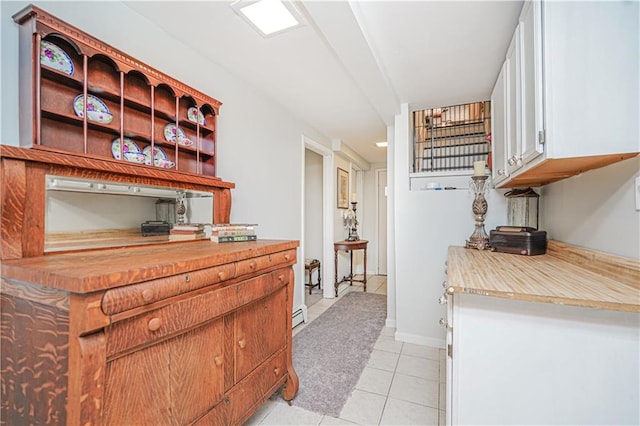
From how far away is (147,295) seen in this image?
914mm

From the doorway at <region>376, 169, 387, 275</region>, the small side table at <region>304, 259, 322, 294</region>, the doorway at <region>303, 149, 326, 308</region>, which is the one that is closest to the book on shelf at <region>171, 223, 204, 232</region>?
the small side table at <region>304, 259, 322, 294</region>

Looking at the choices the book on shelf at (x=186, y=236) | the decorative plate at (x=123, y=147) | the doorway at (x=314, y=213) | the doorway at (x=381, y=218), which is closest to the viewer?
the decorative plate at (x=123, y=147)

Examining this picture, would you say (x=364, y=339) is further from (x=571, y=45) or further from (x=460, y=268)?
(x=571, y=45)

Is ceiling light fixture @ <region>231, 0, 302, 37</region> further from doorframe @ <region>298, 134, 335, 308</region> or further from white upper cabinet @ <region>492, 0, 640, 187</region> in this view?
doorframe @ <region>298, 134, 335, 308</region>

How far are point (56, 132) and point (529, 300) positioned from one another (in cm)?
195

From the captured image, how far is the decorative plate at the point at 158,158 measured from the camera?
1557 millimetres

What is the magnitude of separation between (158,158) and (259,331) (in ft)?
3.58

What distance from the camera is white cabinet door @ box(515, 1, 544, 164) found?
1.15 meters

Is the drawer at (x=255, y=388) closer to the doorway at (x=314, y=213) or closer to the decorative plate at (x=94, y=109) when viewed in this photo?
the decorative plate at (x=94, y=109)

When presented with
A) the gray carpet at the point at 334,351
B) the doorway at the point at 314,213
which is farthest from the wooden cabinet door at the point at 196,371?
the doorway at the point at 314,213

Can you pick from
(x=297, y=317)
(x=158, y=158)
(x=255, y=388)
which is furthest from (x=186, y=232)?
(x=297, y=317)

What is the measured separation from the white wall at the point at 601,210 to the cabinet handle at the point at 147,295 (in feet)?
5.64

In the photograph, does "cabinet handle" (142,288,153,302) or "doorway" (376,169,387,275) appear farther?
"doorway" (376,169,387,275)

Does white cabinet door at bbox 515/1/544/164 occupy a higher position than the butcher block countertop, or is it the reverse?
white cabinet door at bbox 515/1/544/164
